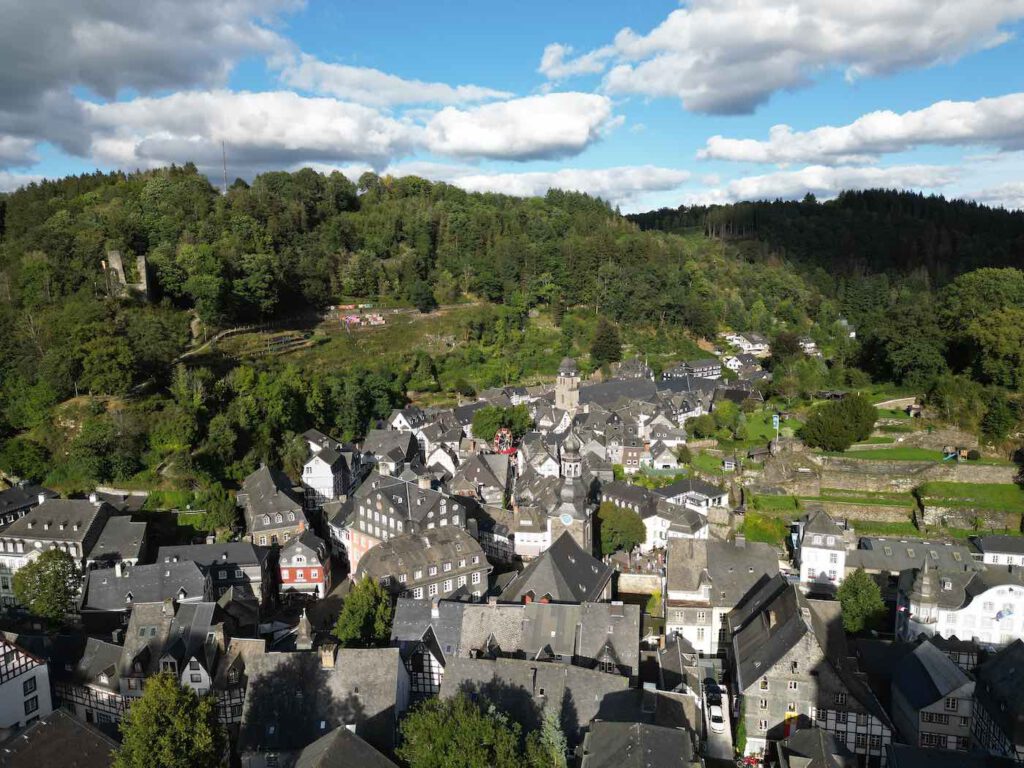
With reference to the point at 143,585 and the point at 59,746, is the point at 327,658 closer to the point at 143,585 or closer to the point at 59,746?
the point at 59,746

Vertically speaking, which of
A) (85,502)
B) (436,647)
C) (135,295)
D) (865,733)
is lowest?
(865,733)

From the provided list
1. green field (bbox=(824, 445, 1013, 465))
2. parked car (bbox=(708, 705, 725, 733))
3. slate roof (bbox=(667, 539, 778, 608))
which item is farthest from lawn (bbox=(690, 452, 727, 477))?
parked car (bbox=(708, 705, 725, 733))

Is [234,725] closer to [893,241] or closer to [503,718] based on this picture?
[503,718]

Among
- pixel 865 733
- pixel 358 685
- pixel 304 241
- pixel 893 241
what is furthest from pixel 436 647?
pixel 893 241

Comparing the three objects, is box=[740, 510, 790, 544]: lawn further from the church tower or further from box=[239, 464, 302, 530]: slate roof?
box=[239, 464, 302, 530]: slate roof

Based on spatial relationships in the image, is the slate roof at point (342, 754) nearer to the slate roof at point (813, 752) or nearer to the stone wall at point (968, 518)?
the slate roof at point (813, 752)

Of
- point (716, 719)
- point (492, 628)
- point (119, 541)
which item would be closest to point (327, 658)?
point (492, 628)

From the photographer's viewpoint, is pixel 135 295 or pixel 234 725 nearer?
pixel 234 725

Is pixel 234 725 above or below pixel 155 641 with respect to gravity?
below

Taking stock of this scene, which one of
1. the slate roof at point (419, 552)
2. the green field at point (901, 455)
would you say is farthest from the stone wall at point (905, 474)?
the slate roof at point (419, 552)
